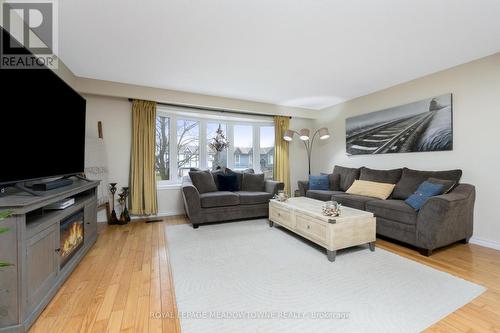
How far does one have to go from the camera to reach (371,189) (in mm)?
3506

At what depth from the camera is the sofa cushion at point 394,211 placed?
100 inches

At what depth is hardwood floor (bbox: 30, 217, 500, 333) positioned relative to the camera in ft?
4.59

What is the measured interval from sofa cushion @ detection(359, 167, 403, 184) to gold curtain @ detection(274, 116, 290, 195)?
1.71 m

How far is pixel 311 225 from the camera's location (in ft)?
8.37

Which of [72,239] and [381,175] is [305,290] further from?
[381,175]

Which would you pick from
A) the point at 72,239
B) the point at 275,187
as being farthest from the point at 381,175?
the point at 72,239

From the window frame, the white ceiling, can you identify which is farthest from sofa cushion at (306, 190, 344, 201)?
the white ceiling

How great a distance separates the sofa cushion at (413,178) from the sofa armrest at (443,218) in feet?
0.80

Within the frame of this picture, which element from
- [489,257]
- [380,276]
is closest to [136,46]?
[380,276]

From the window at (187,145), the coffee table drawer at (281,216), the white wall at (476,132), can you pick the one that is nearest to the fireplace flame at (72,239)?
the window at (187,145)

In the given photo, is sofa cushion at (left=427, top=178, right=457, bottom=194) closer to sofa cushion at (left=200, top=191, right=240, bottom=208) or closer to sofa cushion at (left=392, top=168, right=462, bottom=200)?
sofa cushion at (left=392, top=168, right=462, bottom=200)

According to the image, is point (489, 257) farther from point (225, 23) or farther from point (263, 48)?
point (225, 23)

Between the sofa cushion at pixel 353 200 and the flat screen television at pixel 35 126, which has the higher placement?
the flat screen television at pixel 35 126

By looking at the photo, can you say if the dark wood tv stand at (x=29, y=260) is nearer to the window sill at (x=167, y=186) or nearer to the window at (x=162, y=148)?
the window sill at (x=167, y=186)
